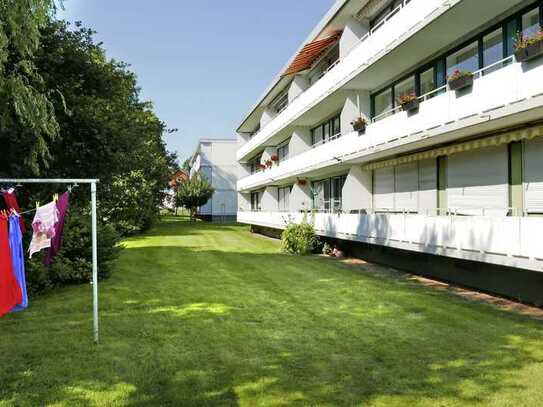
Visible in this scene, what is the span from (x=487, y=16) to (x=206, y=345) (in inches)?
434

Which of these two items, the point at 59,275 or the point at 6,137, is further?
the point at 59,275

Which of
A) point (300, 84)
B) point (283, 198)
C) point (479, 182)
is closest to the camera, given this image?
point (479, 182)

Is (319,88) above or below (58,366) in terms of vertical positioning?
above

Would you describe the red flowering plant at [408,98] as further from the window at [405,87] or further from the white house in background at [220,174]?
the white house in background at [220,174]

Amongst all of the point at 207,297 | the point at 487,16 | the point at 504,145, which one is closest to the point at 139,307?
the point at 207,297

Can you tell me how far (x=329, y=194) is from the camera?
26.4 meters

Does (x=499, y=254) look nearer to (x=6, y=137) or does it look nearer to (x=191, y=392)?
(x=191, y=392)

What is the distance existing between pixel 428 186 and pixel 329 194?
10.4 m

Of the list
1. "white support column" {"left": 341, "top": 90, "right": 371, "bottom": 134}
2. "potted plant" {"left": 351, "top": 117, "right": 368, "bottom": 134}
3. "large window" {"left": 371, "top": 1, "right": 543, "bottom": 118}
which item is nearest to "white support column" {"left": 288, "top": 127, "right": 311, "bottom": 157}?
"white support column" {"left": 341, "top": 90, "right": 371, "bottom": 134}

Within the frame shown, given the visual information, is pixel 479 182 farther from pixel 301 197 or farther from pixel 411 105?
pixel 301 197

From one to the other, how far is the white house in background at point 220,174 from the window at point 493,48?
5311 cm

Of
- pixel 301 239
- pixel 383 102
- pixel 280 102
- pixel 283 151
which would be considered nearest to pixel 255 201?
pixel 283 151

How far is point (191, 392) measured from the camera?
584cm

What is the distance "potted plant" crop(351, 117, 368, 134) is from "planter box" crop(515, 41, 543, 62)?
830 cm
